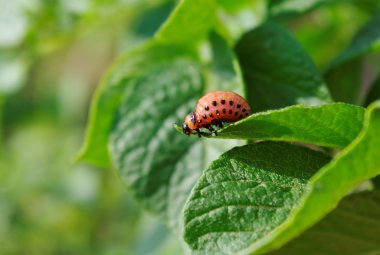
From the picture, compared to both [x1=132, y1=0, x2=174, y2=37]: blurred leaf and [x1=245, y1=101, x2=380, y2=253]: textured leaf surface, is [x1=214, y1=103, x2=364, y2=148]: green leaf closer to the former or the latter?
[x1=245, y1=101, x2=380, y2=253]: textured leaf surface

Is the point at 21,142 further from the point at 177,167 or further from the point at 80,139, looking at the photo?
the point at 177,167

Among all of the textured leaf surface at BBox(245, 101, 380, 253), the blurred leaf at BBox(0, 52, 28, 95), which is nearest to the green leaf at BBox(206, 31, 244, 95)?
the textured leaf surface at BBox(245, 101, 380, 253)

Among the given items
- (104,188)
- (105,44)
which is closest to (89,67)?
(105,44)

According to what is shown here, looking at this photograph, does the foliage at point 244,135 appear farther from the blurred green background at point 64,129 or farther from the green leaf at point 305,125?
the blurred green background at point 64,129

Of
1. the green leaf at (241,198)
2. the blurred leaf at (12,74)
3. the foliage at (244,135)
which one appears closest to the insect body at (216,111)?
the foliage at (244,135)

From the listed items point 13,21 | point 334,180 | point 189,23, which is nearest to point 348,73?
point 189,23

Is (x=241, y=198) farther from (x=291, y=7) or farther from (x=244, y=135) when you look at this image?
(x=291, y=7)
